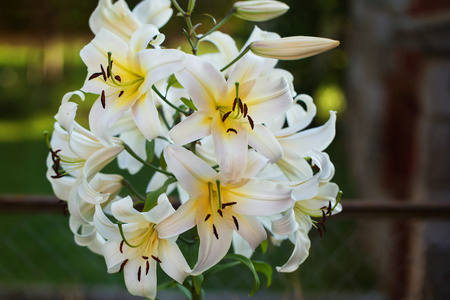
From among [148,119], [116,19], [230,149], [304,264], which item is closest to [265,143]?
[230,149]

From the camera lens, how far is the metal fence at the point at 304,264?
4.78 feet

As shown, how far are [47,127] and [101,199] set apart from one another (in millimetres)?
6724

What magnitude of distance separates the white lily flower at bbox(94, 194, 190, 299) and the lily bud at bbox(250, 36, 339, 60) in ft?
0.79

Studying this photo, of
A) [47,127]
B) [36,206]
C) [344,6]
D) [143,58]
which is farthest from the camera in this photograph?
[47,127]

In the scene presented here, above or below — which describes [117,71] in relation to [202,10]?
above

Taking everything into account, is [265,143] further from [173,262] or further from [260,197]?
[173,262]

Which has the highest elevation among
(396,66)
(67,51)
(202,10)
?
(396,66)

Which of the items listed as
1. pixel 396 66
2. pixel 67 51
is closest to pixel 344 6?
pixel 396 66

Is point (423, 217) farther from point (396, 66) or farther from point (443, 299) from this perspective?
point (396, 66)

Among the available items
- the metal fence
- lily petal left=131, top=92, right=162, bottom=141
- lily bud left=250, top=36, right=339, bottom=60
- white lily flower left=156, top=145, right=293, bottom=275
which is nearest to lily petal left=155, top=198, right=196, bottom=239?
white lily flower left=156, top=145, right=293, bottom=275

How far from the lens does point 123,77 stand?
727 millimetres

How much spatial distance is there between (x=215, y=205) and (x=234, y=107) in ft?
0.43

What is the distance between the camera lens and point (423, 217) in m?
1.45

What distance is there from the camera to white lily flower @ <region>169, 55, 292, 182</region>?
2.16 feet
